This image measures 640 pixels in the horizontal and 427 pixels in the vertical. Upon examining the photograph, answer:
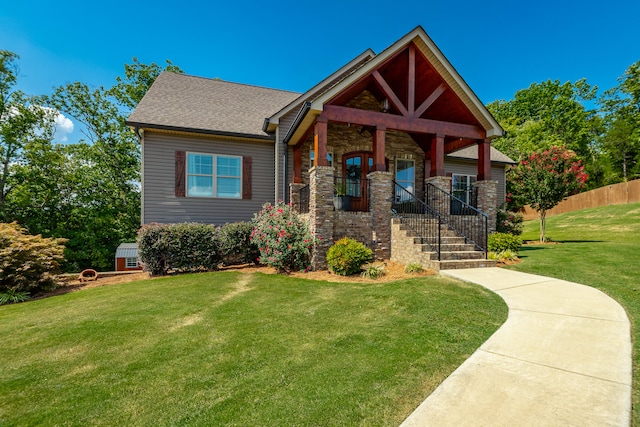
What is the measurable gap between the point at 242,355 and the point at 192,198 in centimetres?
862

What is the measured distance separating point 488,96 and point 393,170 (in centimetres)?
3897

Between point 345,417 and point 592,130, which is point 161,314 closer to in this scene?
point 345,417

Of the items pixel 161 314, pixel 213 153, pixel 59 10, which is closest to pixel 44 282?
pixel 161 314

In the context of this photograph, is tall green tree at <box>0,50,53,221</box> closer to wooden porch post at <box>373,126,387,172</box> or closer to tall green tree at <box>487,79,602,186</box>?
wooden porch post at <box>373,126,387,172</box>

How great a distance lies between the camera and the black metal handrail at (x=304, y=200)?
9.74 meters

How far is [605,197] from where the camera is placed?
75.7 feet

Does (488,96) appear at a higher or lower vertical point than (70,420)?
higher

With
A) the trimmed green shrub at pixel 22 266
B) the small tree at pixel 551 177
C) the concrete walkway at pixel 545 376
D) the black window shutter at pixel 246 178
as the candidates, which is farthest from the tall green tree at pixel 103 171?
the small tree at pixel 551 177

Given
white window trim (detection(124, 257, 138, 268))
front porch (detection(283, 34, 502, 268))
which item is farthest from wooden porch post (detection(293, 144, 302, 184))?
white window trim (detection(124, 257, 138, 268))

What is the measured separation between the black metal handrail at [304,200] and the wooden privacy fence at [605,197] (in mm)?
24263

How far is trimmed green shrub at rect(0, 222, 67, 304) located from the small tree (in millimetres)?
17314

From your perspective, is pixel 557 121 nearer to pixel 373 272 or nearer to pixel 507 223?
pixel 507 223

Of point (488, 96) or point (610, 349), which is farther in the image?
point (488, 96)

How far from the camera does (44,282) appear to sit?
7.55 meters
